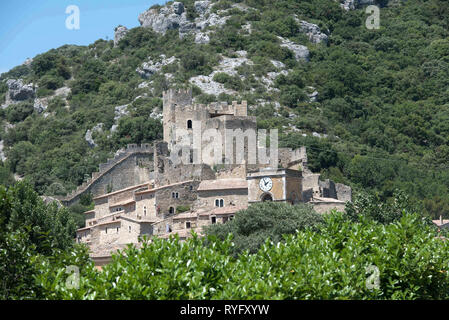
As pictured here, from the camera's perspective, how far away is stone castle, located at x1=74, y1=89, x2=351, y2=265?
62781 mm

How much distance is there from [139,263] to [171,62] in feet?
301

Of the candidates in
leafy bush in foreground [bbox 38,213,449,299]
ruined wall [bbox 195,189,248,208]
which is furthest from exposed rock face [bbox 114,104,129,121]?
leafy bush in foreground [bbox 38,213,449,299]

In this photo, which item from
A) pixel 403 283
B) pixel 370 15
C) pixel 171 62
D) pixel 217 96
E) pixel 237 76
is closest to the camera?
pixel 403 283

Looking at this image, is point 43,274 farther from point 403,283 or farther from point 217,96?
point 217,96

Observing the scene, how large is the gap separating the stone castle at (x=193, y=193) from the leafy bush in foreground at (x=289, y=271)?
68.0 feet

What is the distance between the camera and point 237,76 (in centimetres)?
11631

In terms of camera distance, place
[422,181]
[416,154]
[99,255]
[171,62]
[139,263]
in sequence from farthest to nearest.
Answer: [171,62] < [416,154] < [422,181] < [99,255] < [139,263]

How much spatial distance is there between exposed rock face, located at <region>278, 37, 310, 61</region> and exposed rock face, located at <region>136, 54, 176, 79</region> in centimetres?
1690

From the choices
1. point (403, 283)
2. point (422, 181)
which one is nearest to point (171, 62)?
point (422, 181)

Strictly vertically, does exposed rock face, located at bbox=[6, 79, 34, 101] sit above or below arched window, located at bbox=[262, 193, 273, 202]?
above

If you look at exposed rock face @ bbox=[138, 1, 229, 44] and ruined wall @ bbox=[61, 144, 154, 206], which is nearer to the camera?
ruined wall @ bbox=[61, 144, 154, 206]
